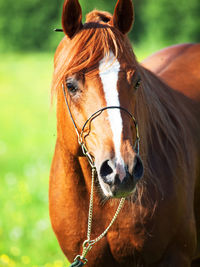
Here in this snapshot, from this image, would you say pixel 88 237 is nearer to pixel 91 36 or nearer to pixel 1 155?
pixel 91 36

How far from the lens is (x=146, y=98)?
3004mm

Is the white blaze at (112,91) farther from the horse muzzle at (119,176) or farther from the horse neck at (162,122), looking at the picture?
the horse neck at (162,122)

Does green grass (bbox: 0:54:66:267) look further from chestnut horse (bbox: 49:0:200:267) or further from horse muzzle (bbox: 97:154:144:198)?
horse muzzle (bbox: 97:154:144:198)

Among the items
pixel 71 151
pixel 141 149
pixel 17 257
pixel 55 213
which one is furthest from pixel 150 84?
pixel 17 257

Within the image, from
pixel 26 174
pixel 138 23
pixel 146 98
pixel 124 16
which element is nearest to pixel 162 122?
pixel 146 98

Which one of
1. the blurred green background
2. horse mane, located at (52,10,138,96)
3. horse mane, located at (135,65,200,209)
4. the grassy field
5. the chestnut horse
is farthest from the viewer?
the blurred green background

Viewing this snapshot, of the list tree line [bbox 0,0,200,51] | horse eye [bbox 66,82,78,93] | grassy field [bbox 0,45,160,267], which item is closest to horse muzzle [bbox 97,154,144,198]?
horse eye [bbox 66,82,78,93]

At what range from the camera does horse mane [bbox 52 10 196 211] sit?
260 cm

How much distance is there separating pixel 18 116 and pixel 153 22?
22.8 meters

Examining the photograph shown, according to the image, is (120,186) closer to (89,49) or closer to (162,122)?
(89,49)

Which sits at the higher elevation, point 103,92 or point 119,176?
point 103,92

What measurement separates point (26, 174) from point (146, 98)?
5879 millimetres

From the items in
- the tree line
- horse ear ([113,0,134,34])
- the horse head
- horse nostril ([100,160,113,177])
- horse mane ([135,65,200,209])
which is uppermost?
horse ear ([113,0,134,34])

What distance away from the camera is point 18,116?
14.9 meters
